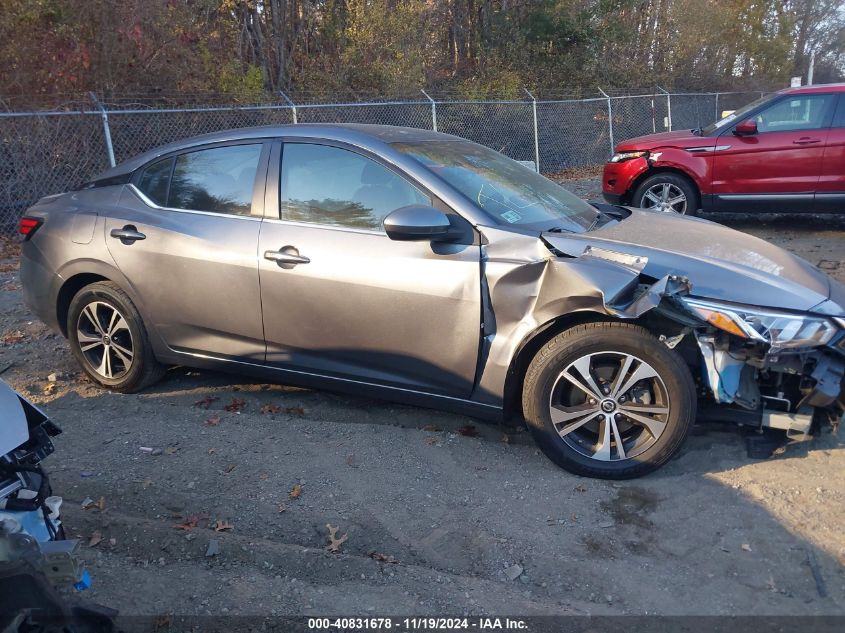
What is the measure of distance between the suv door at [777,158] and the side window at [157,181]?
691 centimetres

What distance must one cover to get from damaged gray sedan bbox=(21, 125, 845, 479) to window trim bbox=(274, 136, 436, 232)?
0.01 metres

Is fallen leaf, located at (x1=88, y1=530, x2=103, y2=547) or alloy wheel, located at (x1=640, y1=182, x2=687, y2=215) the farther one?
alloy wheel, located at (x1=640, y1=182, x2=687, y2=215)

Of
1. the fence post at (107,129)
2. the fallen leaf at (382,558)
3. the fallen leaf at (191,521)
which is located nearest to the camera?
the fallen leaf at (382,558)

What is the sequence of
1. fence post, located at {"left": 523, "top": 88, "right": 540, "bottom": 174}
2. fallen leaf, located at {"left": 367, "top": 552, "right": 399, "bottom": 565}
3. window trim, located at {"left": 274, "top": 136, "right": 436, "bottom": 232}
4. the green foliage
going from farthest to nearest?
fence post, located at {"left": 523, "top": 88, "right": 540, "bottom": 174} → the green foliage → window trim, located at {"left": 274, "top": 136, "right": 436, "bottom": 232} → fallen leaf, located at {"left": 367, "top": 552, "right": 399, "bottom": 565}

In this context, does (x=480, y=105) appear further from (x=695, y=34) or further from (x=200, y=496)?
(x=695, y=34)

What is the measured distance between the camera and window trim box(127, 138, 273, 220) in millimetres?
4359

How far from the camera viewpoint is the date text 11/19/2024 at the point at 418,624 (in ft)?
9.13

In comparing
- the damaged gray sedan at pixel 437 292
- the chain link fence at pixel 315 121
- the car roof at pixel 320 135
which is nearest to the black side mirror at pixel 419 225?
the damaged gray sedan at pixel 437 292

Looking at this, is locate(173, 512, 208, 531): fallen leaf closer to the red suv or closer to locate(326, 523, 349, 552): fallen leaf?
locate(326, 523, 349, 552): fallen leaf

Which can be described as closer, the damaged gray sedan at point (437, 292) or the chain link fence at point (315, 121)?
the damaged gray sedan at point (437, 292)

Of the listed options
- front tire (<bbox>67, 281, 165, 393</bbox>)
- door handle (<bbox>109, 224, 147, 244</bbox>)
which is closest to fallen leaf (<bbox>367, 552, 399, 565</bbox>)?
front tire (<bbox>67, 281, 165, 393</bbox>)

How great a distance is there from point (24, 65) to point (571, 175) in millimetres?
10731

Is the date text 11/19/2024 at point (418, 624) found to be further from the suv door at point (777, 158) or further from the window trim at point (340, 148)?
the suv door at point (777, 158)

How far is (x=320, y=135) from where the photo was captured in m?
4.36
